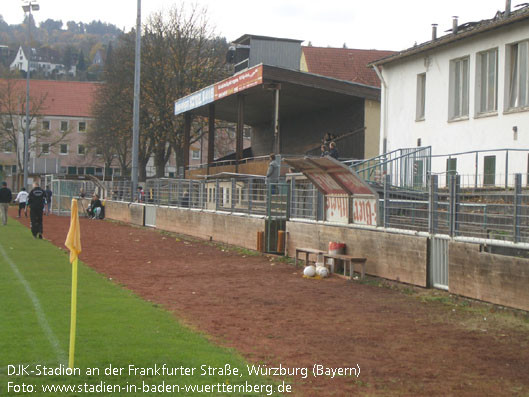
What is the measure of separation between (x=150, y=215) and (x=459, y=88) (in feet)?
56.7

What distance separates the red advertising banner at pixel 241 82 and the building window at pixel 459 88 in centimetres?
963

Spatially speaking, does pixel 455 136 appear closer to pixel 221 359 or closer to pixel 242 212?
pixel 242 212

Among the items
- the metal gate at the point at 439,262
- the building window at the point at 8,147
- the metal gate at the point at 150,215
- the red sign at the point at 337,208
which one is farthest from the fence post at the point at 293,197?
the building window at the point at 8,147

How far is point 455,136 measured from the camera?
74.8 ft

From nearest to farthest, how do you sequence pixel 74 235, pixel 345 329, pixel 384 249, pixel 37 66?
pixel 74 235 → pixel 345 329 → pixel 384 249 → pixel 37 66

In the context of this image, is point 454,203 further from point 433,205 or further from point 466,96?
point 466,96

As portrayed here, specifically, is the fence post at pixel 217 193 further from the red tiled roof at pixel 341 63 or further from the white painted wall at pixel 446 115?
the red tiled roof at pixel 341 63

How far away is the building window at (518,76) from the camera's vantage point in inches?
778

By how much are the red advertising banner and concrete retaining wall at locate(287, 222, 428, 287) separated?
14341 mm

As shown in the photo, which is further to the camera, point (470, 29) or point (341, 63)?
point (341, 63)

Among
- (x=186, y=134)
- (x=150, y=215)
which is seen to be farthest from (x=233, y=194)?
(x=186, y=134)

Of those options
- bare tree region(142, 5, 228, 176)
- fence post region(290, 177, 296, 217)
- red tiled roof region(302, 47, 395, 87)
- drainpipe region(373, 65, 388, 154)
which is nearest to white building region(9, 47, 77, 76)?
bare tree region(142, 5, 228, 176)

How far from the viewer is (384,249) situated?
14.5 metres

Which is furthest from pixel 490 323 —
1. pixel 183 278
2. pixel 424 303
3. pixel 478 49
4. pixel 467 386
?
pixel 478 49
